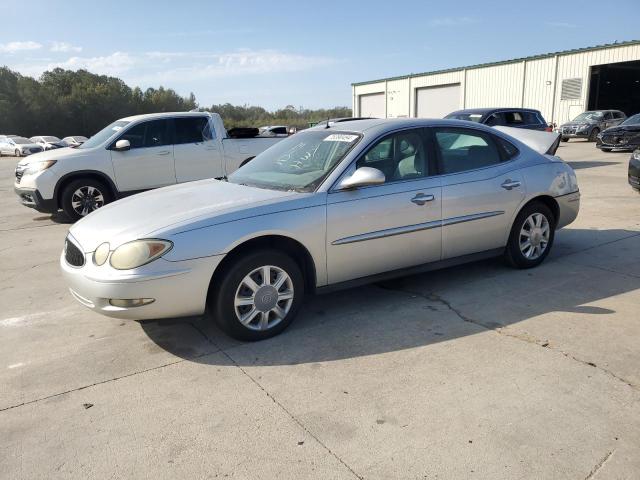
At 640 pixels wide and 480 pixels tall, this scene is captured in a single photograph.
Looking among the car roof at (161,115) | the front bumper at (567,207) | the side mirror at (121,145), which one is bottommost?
the front bumper at (567,207)

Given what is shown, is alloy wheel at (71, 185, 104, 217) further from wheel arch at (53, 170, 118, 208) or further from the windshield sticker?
the windshield sticker

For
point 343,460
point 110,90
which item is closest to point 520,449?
point 343,460

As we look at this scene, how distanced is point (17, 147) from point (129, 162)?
36.2 metres

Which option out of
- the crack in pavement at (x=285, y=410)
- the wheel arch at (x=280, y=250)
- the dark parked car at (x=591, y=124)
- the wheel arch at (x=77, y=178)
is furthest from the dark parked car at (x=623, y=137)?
the crack in pavement at (x=285, y=410)

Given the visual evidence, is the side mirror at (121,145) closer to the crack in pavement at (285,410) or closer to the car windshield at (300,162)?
the car windshield at (300,162)

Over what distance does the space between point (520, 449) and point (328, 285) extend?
6.44 feet

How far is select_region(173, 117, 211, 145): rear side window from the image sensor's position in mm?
9453

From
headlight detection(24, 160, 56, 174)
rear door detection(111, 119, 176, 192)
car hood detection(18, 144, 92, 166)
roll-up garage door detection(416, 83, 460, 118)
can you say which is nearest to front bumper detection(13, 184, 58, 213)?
headlight detection(24, 160, 56, 174)

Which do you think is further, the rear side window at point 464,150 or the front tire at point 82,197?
the front tire at point 82,197

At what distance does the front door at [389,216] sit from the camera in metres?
4.12

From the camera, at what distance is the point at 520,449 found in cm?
260

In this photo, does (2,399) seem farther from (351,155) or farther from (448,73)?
(448,73)

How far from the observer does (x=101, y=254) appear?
3.63m

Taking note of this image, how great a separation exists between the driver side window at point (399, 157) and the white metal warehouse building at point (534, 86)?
98.3 feet
